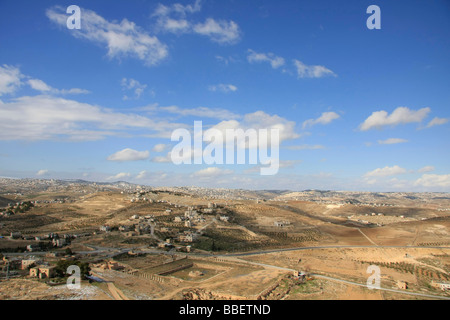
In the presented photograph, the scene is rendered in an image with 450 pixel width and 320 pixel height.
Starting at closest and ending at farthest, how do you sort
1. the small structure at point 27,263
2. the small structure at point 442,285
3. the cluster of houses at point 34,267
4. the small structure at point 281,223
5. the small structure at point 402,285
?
the cluster of houses at point 34,267
the small structure at point 402,285
the small structure at point 442,285
the small structure at point 27,263
the small structure at point 281,223

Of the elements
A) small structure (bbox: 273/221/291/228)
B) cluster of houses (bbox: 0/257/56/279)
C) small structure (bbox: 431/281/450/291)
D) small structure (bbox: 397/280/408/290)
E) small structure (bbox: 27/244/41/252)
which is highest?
cluster of houses (bbox: 0/257/56/279)

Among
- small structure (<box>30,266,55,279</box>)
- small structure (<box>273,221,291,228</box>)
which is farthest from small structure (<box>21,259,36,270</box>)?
small structure (<box>273,221,291,228</box>)

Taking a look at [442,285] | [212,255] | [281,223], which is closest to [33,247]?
[212,255]

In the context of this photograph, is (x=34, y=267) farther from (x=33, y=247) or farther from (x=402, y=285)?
(x=402, y=285)

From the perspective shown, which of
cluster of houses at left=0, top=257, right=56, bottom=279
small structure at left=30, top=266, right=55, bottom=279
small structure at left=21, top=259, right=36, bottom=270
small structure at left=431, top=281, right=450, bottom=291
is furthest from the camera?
small structure at left=21, top=259, right=36, bottom=270

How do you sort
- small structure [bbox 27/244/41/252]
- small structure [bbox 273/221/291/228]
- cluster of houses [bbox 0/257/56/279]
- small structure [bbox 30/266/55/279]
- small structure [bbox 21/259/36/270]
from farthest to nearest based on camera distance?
small structure [bbox 273/221/291/228] < small structure [bbox 27/244/41/252] < small structure [bbox 21/259/36/270] < cluster of houses [bbox 0/257/56/279] < small structure [bbox 30/266/55/279]

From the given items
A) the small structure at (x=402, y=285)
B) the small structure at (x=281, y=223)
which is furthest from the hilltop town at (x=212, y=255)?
the small structure at (x=402, y=285)

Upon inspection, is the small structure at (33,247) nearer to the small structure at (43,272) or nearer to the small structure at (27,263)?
the small structure at (27,263)

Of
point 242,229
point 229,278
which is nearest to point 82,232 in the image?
point 242,229

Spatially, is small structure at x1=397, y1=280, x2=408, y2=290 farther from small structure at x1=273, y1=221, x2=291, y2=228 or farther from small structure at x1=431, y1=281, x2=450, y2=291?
small structure at x1=273, y1=221, x2=291, y2=228
